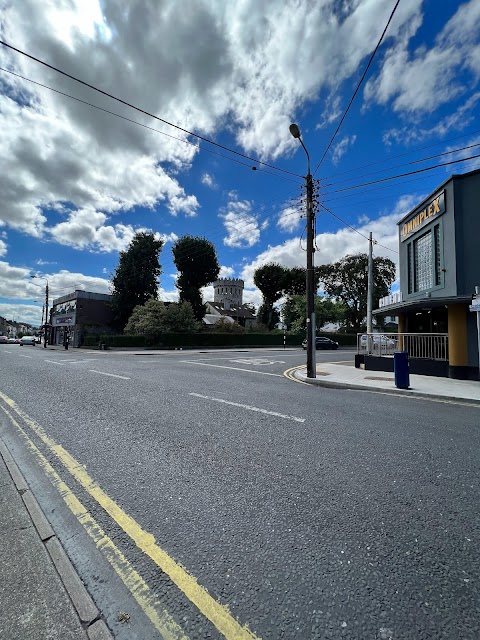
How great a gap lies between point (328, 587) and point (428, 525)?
4.15 feet

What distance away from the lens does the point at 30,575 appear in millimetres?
2191

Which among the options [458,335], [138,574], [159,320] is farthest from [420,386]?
[159,320]

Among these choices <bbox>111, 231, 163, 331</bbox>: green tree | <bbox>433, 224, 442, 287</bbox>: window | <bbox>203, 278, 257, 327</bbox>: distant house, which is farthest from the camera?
<bbox>203, 278, 257, 327</bbox>: distant house

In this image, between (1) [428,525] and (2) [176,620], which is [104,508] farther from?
(1) [428,525]

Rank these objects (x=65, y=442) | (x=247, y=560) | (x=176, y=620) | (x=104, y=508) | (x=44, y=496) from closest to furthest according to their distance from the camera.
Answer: (x=176, y=620)
(x=247, y=560)
(x=104, y=508)
(x=44, y=496)
(x=65, y=442)

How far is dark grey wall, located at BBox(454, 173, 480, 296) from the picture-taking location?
41.2ft

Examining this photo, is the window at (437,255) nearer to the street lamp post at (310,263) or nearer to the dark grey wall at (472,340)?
the dark grey wall at (472,340)

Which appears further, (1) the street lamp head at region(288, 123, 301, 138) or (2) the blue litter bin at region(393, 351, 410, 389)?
(1) the street lamp head at region(288, 123, 301, 138)

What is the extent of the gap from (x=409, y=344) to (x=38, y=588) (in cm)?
1590

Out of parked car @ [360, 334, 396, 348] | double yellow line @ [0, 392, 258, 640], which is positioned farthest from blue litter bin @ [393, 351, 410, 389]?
double yellow line @ [0, 392, 258, 640]

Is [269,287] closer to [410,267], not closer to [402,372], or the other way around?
[410,267]

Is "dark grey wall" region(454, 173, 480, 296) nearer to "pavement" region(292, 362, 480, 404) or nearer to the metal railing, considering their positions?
the metal railing

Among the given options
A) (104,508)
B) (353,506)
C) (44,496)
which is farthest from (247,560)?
(44,496)

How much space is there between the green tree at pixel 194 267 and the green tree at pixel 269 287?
54.3ft
